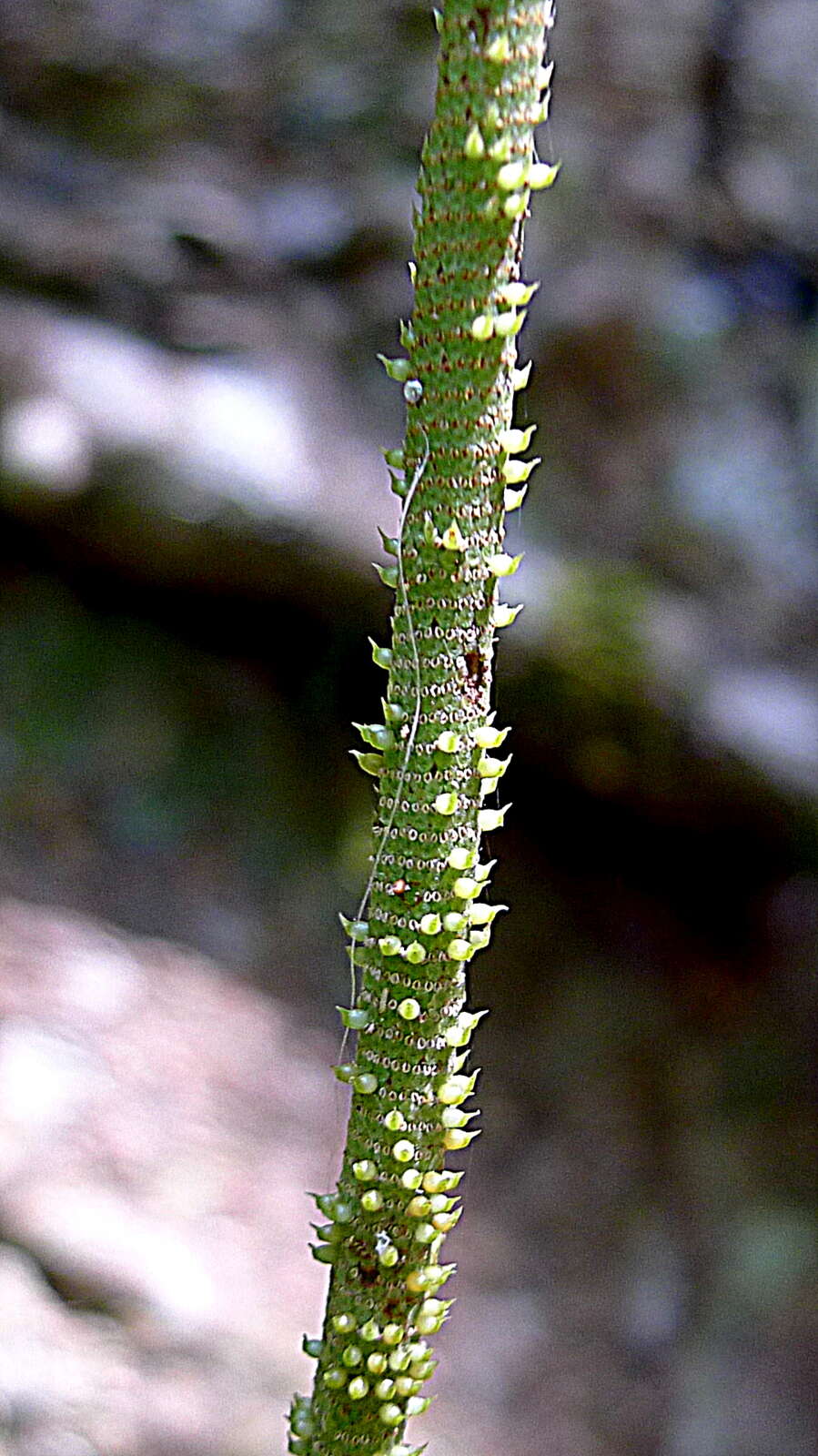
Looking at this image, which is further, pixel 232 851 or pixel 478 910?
pixel 232 851

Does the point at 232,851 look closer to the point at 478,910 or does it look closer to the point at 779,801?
the point at 779,801

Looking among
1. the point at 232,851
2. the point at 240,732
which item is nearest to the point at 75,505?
the point at 240,732

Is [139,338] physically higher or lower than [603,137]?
lower

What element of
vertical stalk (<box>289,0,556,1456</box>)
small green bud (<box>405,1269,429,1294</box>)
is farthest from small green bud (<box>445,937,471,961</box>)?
small green bud (<box>405,1269,429,1294</box>)

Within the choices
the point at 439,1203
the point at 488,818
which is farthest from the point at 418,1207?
the point at 488,818

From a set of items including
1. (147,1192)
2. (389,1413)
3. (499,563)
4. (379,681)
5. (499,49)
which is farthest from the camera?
(379,681)

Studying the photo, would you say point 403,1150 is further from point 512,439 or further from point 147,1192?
point 147,1192
